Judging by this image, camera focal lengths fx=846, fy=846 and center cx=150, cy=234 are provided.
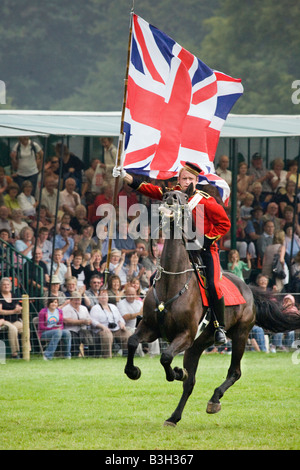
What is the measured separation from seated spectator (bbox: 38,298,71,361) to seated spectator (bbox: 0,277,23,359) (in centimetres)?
37

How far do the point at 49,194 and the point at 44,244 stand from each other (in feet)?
4.08

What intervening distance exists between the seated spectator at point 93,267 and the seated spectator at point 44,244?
705 millimetres

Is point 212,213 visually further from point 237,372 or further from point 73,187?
point 73,187

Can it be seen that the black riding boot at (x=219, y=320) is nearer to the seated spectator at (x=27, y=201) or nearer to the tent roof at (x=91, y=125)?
the tent roof at (x=91, y=125)

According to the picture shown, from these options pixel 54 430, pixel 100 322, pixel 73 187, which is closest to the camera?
pixel 54 430

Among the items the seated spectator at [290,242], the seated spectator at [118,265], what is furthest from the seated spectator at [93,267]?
the seated spectator at [290,242]

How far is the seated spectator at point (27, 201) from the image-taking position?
15695mm

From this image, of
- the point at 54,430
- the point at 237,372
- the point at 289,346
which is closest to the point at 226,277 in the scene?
the point at 237,372

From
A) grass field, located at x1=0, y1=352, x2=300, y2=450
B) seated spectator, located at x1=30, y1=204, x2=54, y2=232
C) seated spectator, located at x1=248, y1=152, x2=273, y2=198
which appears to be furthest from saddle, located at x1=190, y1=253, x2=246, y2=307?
seated spectator, located at x1=248, y1=152, x2=273, y2=198

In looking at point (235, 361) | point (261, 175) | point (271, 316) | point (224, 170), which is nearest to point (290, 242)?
point (261, 175)

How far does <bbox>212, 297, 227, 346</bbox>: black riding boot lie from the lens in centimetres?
884

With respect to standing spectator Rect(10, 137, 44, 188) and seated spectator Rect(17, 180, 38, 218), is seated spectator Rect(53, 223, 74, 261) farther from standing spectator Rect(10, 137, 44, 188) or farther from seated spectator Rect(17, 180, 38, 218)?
standing spectator Rect(10, 137, 44, 188)
